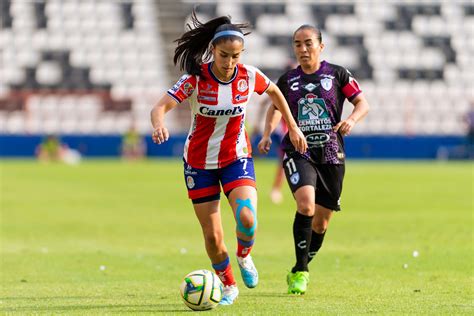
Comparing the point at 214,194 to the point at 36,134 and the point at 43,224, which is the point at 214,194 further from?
the point at 36,134

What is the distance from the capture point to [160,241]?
13656mm

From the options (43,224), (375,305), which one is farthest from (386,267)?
(43,224)

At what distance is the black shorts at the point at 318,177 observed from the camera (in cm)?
881

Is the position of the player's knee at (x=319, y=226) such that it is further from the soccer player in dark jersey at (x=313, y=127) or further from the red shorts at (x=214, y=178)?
the red shorts at (x=214, y=178)

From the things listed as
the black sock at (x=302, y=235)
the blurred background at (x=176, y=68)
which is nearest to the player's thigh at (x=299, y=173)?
the black sock at (x=302, y=235)

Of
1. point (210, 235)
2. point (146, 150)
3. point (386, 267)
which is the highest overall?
point (210, 235)

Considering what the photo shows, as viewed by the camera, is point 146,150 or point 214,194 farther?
point 146,150

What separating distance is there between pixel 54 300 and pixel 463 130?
3616 cm

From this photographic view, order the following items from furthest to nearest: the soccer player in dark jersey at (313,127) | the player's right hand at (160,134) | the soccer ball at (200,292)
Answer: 1. the soccer player in dark jersey at (313,127)
2. the soccer ball at (200,292)
3. the player's right hand at (160,134)

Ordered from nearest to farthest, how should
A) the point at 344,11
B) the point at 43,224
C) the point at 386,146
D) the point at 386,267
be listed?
the point at 386,267 → the point at 43,224 → the point at 386,146 → the point at 344,11

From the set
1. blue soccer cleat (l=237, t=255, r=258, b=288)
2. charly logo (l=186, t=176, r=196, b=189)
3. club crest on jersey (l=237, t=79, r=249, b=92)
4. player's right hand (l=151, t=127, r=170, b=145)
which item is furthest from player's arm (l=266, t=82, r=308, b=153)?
player's right hand (l=151, t=127, r=170, b=145)

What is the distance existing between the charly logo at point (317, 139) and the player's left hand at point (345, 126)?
0.42 feet

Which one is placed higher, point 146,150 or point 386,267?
point 386,267

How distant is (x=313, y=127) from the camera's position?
8.98 metres
